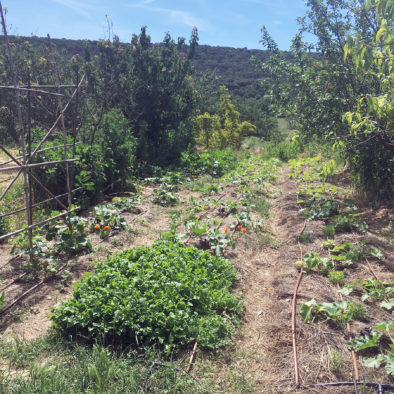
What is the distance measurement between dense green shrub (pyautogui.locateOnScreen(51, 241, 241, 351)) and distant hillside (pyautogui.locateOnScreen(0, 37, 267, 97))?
80.0ft

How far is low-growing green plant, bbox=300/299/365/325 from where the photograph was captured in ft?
10.1

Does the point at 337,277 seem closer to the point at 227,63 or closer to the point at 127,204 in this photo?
the point at 127,204

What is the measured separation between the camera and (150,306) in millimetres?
2953

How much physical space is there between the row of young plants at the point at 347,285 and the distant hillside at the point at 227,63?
21.9 metres

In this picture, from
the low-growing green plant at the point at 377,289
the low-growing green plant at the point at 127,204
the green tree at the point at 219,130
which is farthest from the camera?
the green tree at the point at 219,130

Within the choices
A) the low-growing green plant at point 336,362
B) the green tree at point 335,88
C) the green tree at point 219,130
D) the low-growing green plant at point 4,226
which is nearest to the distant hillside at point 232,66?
the green tree at point 219,130

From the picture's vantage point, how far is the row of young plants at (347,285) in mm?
2723

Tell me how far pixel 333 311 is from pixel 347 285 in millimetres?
573

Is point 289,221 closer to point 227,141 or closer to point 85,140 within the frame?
point 85,140

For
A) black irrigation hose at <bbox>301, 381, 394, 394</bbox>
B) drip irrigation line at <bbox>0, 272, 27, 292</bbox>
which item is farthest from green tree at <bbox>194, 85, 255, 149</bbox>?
black irrigation hose at <bbox>301, 381, 394, 394</bbox>

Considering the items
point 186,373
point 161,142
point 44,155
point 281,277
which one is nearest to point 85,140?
point 44,155

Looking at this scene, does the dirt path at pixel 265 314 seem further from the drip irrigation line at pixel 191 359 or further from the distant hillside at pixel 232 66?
the distant hillside at pixel 232 66

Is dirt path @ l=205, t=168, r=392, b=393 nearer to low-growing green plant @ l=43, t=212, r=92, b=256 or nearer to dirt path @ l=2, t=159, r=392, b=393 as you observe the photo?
dirt path @ l=2, t=159, r=392, b=393

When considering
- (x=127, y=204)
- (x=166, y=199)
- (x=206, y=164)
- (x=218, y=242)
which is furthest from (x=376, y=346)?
(x=206, y=164)
